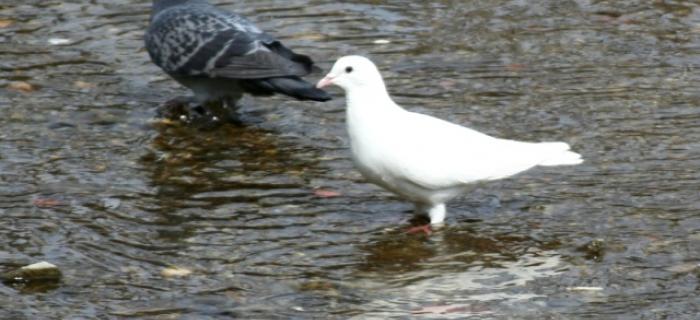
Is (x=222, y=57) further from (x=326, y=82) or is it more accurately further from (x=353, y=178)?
(x=326, y=82)

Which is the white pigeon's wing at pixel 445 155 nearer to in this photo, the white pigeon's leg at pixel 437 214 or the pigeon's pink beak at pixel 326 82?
→ the white pigeon's leg at pixel 437 214

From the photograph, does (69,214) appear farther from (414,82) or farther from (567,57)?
(567,57)

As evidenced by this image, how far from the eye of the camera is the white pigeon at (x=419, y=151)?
675 cm

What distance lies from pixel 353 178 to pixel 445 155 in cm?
103

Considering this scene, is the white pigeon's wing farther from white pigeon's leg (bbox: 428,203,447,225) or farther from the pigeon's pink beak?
the pigeon's pink beak

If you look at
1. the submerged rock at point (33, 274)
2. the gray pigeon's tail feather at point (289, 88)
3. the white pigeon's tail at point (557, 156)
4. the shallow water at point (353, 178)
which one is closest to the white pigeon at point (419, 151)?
the white pigeon's tail at point (557, 156)

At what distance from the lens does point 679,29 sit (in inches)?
399

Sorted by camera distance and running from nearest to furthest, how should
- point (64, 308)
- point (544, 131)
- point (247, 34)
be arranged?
1. point (64, 308)
2. point (544, 131)
3. point (247, 34)

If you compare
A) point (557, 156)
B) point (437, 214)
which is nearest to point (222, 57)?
point (437, 214)

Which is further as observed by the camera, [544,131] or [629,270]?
[544,131]

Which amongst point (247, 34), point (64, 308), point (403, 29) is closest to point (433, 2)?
point (403, 29)

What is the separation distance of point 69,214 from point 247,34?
214cm

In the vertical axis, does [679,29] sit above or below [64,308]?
above

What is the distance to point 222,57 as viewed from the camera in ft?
29.0
